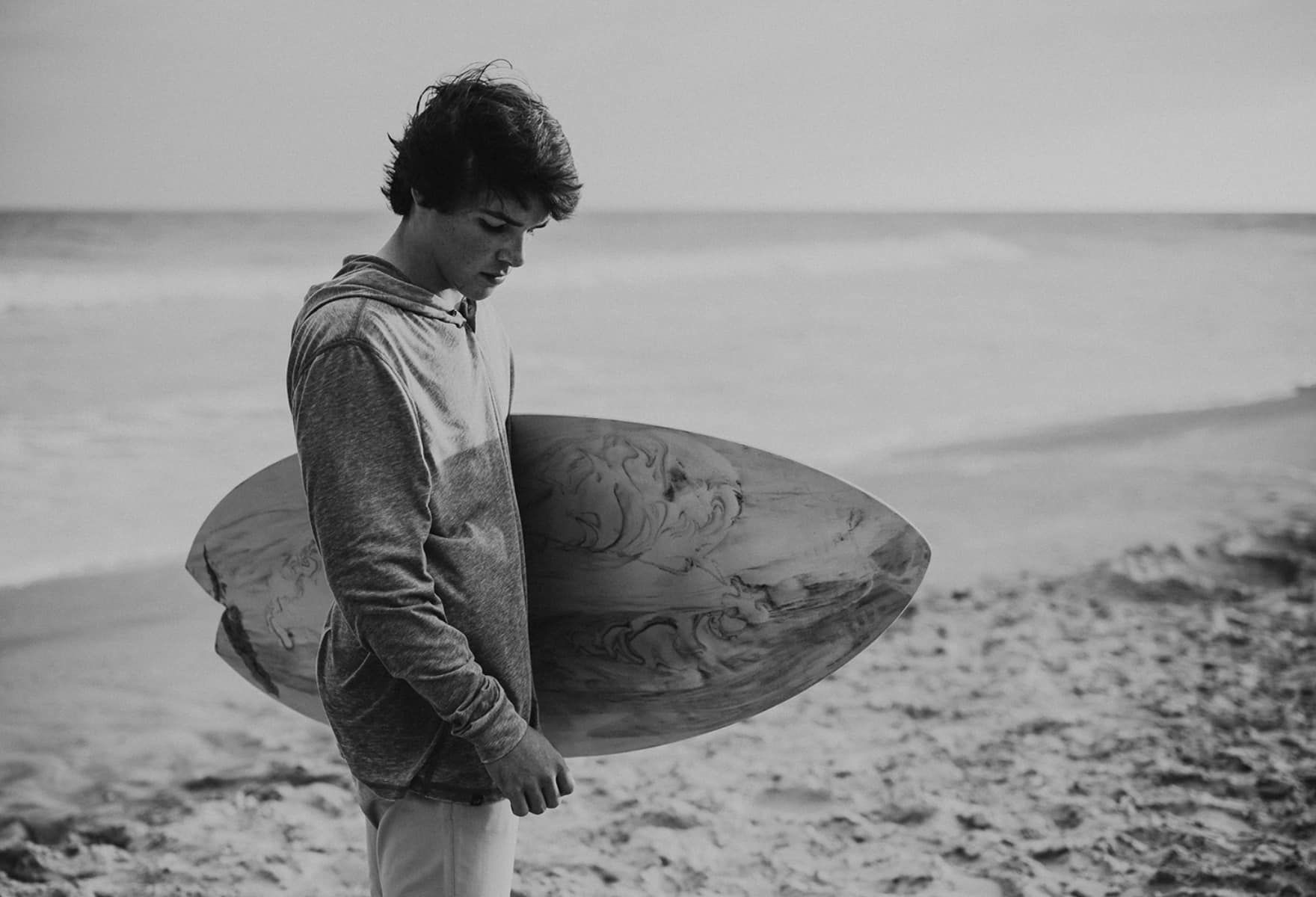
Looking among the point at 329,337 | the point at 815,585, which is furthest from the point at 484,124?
the point at 815,585

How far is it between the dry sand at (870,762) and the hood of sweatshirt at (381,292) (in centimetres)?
169

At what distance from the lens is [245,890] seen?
7.98ft

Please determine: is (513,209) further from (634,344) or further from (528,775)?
(634,344)

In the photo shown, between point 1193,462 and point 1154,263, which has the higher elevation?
point 1154,263

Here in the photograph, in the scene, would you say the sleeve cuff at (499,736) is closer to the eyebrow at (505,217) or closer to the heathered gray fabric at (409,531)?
the heathered gray fabric at (409,531)

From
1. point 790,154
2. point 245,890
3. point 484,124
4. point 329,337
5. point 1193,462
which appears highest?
point 790,154

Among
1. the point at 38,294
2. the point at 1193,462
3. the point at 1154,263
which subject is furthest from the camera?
the point at 1154,263

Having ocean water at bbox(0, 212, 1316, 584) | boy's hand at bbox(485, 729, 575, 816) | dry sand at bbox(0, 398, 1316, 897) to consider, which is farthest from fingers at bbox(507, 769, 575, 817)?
ocean water at bbox(0, 212, 1316, 584)

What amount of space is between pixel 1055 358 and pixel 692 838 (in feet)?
31.6

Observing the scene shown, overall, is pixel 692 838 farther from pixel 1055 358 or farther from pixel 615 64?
pixel 615 64

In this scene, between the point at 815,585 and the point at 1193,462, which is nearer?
the point at 815,585

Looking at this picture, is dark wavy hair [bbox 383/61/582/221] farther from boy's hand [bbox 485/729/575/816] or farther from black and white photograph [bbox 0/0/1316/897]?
boy's hand [bbox 485/729/575/816]

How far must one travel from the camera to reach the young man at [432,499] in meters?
1.10

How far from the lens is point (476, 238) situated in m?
1.25
